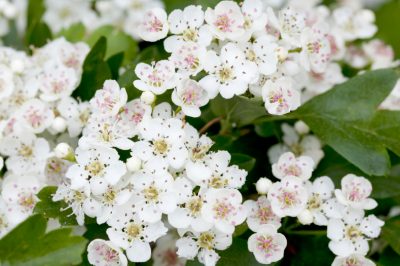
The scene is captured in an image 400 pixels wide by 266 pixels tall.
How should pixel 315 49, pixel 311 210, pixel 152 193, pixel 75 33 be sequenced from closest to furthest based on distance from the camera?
pixel 152 193
pixel 311 210
pixel 315 49
pixel 75 33

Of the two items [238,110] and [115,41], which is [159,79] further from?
[115,41]

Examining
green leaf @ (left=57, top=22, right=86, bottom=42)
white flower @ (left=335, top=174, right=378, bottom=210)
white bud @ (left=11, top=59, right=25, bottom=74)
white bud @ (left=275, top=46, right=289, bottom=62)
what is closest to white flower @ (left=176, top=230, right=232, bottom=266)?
white flower @ (left=335, top=174, right=378, bottom=210)

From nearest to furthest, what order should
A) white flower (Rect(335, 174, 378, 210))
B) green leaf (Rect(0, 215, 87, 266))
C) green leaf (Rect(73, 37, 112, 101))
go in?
green leaf (Rect(0, 215, 87, 266)) < white flower (Rect(335, 174, 378, 210)) < green leaf (Rect(73, 37, 112, 101))

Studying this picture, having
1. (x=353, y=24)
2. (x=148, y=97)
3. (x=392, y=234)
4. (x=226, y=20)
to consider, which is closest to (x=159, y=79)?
(x=148, y=97)

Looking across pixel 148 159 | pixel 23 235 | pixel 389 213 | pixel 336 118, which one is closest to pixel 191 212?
pixel 148 159

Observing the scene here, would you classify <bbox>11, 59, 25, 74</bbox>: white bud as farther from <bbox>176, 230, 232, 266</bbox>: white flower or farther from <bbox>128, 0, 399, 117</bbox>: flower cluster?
<bbox>176, 230, 232, 266</bbox>: white flower

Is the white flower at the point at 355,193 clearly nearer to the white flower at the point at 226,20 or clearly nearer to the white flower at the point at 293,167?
the white flower at the point at 293,167
